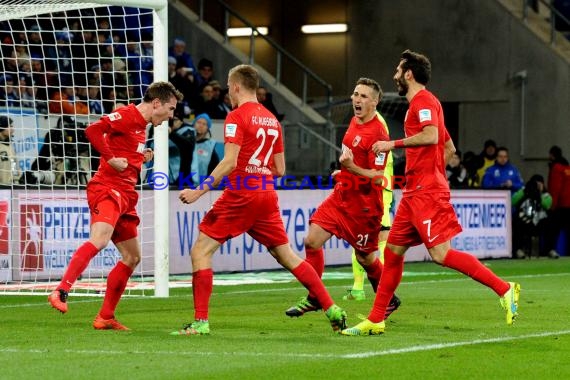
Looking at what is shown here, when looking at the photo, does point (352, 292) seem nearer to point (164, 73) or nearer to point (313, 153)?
point (164, 73)

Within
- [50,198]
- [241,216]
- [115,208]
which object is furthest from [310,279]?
[50,198]

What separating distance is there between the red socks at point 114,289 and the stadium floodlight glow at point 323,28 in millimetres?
21914

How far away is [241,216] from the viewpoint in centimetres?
1076

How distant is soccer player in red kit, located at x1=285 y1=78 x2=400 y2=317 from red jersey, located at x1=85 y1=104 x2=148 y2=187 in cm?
202

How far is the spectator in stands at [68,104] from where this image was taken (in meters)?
18.6

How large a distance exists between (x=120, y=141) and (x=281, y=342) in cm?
254

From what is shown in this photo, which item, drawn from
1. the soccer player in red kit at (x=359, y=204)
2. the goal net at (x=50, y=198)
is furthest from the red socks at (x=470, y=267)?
the goal net at (x=50, y=198)

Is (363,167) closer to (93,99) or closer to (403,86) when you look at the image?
(403,86)

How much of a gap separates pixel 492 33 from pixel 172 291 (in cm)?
1668

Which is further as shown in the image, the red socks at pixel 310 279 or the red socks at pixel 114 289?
the red socks at pixel 114 289

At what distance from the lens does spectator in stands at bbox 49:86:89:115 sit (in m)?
18.6

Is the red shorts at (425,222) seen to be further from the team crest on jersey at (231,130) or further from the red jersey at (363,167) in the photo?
the red jersey at (363,167)

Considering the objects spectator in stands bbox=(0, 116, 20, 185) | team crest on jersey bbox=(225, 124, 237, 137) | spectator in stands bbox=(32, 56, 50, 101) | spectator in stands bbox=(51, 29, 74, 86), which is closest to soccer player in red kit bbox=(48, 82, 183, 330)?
team crest on jersey bbox=(225, 124, 237, 137)

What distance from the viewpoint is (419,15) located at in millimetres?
31750
